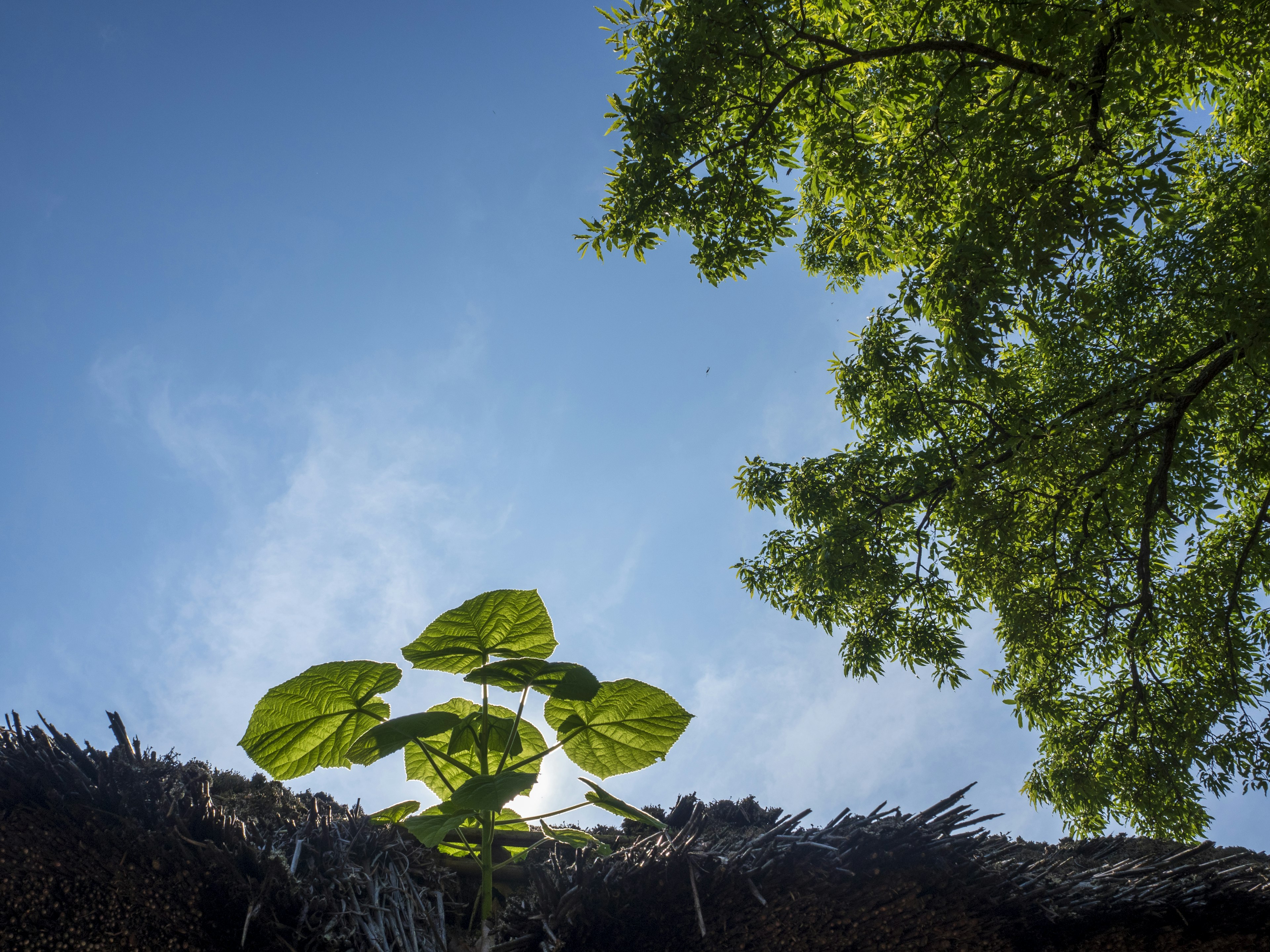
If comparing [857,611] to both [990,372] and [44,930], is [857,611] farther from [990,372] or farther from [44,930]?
[44,930]

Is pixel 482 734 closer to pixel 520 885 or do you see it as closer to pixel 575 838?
pixel 575 838

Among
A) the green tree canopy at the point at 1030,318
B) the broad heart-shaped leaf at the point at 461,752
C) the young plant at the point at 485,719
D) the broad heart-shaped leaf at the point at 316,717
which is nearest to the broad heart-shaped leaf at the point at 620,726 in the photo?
the young plant at the point at 485,719

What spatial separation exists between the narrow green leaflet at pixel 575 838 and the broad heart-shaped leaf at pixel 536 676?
32 cm

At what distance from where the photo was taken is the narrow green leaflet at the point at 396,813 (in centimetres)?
165

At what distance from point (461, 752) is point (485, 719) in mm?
194

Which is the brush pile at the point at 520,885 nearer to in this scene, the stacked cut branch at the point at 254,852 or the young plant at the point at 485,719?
the stacked cut branch at the point at 254,852

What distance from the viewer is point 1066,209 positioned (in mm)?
3680

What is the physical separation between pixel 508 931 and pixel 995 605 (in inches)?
264

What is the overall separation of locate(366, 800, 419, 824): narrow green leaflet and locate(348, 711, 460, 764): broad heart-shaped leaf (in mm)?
197

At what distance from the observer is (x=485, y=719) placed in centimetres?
165

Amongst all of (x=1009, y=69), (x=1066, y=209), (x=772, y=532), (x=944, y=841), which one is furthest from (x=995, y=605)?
(x=944, y=841)

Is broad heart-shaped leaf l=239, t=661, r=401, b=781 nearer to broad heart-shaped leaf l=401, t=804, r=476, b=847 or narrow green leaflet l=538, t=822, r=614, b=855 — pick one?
broad heart-shaped leaf l=401, t=804, r=476, b=847

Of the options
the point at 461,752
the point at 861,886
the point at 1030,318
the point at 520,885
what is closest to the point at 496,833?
the point at 520,885

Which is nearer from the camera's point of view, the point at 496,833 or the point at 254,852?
the point at 254,852
